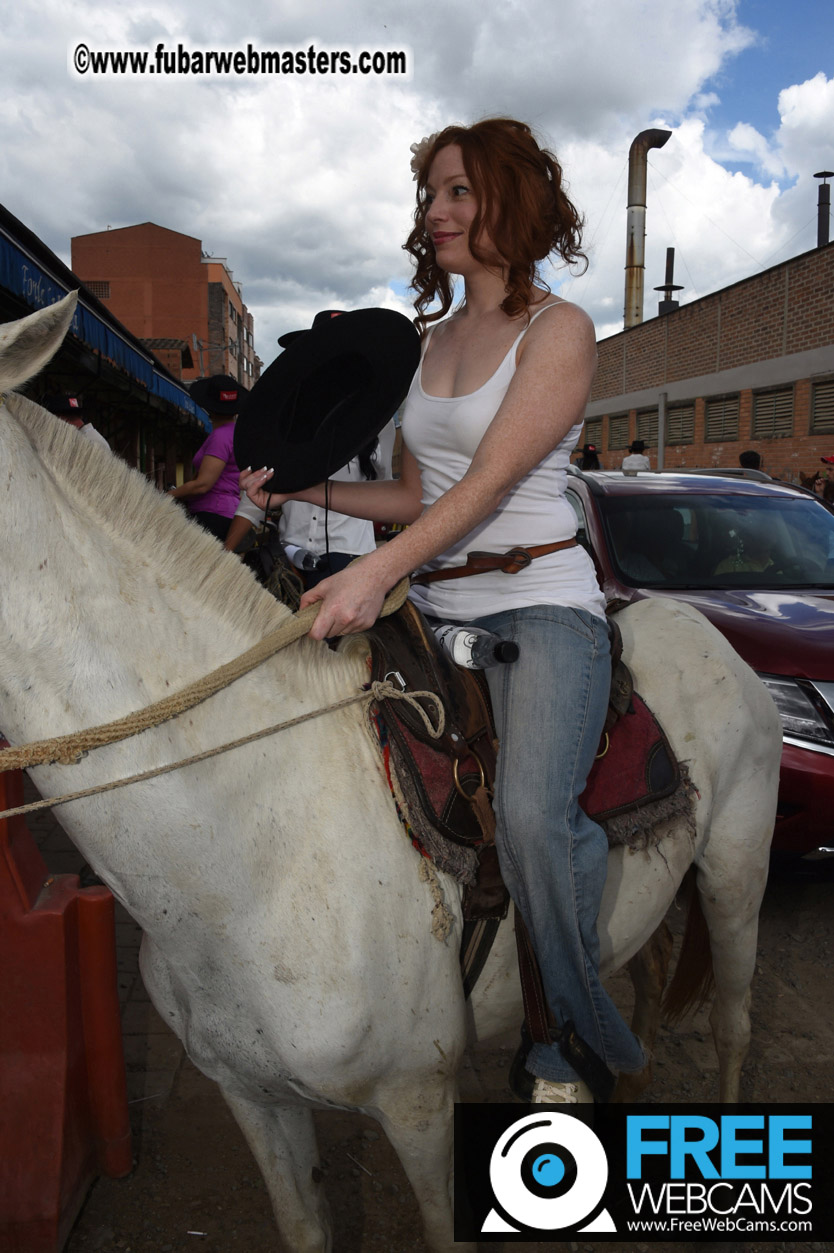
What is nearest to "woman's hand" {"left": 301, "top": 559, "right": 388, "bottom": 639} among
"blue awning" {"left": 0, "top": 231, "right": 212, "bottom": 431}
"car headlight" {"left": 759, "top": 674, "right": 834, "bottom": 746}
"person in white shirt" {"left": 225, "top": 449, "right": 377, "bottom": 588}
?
"blue awning" {"left": 0, "top": 231, "right": 212, "bottom": 431}

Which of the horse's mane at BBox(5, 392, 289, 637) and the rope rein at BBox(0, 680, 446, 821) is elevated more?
the horse's mane at BBox(5, 392, 289, 637)

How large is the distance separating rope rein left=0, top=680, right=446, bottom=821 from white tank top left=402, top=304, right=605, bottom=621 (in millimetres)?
354

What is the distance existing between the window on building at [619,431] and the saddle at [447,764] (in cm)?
2546

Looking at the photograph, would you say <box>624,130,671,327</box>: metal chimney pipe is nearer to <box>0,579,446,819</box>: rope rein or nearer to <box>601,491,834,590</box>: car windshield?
<box>601,491,834,590</box>: car windshield

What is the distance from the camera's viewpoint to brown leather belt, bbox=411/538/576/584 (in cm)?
191

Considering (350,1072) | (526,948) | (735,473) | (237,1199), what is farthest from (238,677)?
(735,473)

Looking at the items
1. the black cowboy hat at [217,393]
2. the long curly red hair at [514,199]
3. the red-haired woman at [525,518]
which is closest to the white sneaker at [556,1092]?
the red-haired woman at [525,518]

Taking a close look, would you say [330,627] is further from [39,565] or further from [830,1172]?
[830,1172]

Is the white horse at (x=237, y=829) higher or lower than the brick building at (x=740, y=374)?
lower

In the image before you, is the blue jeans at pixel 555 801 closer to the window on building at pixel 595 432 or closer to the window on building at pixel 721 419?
the window on building at pixel 721 419

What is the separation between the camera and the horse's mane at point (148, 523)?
138 cm

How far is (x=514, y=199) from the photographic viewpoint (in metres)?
1.88

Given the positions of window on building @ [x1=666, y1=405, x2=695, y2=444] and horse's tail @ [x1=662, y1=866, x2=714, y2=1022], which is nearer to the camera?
horse's tail @ [x1=662, y1=866, x2=714, y2=1022]

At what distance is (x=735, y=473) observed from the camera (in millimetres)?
6637
